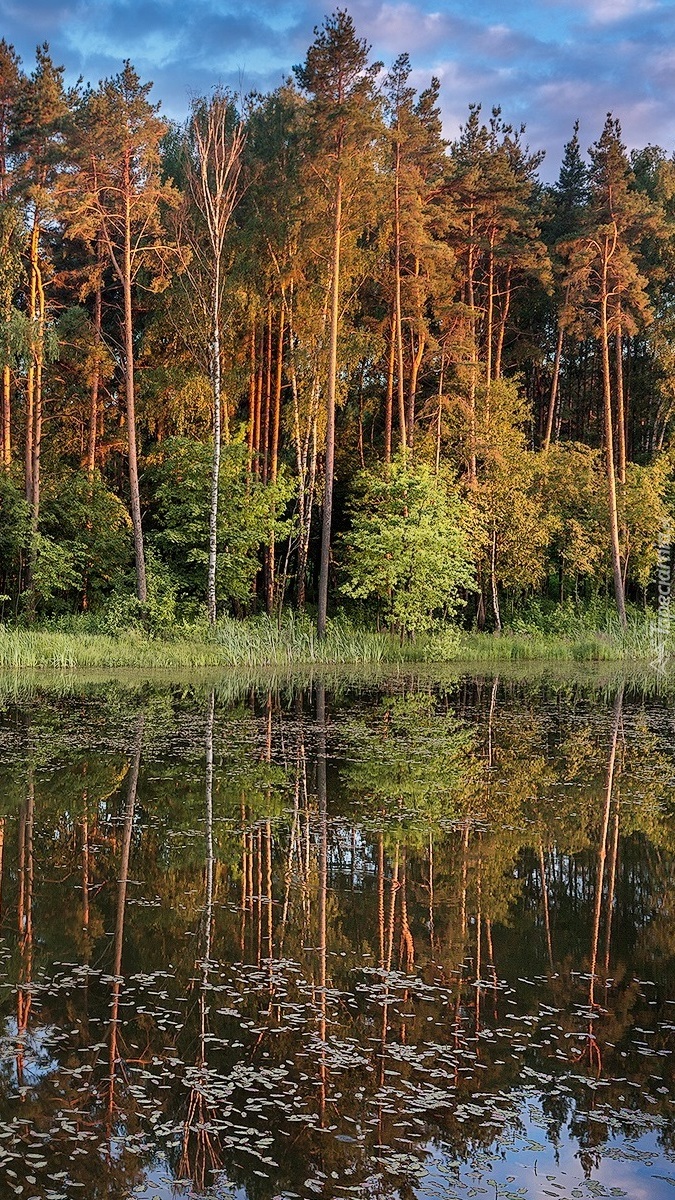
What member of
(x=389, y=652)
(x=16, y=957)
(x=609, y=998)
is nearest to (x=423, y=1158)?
(x=609, y=998)

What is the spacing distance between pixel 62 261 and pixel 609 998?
33.7 metres

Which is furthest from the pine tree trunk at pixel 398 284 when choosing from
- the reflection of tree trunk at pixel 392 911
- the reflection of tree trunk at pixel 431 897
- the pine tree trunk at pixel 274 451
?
the reflection of tree trunk at pixel 392 911

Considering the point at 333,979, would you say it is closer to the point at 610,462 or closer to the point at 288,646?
the point at 288,646

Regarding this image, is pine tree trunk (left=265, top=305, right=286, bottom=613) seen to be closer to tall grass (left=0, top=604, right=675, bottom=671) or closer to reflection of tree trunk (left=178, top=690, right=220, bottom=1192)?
tall grass (left=0, top=604, right=675, bottom=671)

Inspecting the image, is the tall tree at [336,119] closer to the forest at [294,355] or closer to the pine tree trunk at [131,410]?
the forest at [294,355]

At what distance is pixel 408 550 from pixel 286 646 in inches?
204

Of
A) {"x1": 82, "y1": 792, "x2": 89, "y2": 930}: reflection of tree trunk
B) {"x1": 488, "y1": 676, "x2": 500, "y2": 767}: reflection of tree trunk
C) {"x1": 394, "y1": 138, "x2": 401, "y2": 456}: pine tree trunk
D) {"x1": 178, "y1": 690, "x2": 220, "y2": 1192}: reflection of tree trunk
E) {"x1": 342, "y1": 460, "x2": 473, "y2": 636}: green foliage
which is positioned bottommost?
{"x1": 488, "y1": 676, "x2": 500, "y2": 767}: reflection of tree trunk

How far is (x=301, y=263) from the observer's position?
101 feet

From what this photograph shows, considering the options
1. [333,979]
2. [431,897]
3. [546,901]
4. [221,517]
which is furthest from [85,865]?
[221,517]

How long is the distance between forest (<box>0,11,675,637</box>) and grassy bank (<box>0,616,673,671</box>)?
1.10m

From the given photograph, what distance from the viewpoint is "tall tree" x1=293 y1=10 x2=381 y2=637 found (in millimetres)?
27953

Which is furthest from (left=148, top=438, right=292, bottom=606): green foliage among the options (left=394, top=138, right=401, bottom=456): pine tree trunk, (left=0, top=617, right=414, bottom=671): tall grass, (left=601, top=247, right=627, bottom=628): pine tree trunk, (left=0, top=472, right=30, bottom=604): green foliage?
(left=601, top=247, right=627, bottom=628): pine tree trunk

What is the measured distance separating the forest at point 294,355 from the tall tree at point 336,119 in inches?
2.8

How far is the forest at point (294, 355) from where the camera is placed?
92.2 ft
